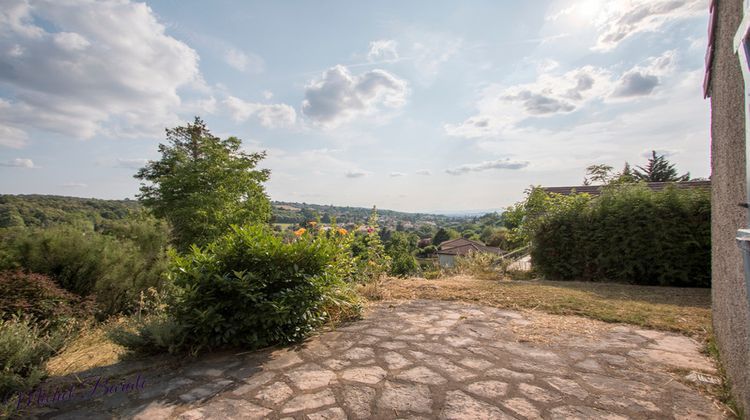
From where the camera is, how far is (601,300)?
4715 millimetres

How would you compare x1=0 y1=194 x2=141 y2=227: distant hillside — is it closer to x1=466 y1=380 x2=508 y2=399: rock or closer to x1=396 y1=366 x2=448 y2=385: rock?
x1=396 y1=366 x2=448 y2=385: rock

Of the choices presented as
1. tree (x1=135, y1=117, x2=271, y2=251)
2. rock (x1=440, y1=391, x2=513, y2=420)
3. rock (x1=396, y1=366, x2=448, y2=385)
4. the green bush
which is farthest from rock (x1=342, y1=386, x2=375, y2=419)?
tree (x1=135, y1=117, x2=271, y2=251)

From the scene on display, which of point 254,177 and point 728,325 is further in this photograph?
point 254,177

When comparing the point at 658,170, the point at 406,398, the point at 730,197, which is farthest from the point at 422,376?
the point at 658,170

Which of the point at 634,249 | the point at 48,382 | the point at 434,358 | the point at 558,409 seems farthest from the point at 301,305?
the point at 634,249

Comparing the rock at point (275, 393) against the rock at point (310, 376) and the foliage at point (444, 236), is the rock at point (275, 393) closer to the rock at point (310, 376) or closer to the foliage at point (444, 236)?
the rock at point (310, 376)

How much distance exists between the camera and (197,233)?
15.7 metres

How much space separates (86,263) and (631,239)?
9.34 meters

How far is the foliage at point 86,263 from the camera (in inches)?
168

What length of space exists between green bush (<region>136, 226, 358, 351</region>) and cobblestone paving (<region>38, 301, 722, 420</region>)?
0.66 ft

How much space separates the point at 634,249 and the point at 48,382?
8734 mm

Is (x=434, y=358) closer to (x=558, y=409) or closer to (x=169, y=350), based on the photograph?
(x=558, y=409)

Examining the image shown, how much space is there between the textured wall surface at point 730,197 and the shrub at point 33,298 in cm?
548

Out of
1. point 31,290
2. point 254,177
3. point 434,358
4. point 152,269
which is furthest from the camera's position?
point 254,177
